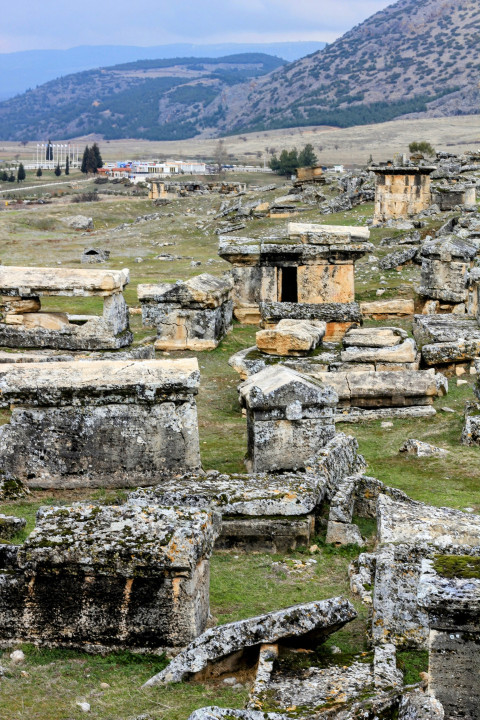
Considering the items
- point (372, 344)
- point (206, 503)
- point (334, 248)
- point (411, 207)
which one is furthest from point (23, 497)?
point (411, 207)

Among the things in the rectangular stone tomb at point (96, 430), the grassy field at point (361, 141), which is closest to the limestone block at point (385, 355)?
the rectangular stone tomb at point (96, 430)

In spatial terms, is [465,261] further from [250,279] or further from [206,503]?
[206,503]

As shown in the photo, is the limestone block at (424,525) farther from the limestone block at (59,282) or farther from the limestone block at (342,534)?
the limestone block at (59,282)

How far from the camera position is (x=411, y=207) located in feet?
107

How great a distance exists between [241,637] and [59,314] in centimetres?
1172

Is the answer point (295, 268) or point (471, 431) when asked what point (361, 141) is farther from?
point (471, 431)

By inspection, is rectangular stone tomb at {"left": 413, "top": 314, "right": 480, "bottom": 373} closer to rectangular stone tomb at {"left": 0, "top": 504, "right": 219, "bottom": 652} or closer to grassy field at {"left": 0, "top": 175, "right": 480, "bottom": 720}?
grassy field at {"left": 0, "top": 175, "right": 480, "bottom": 720}

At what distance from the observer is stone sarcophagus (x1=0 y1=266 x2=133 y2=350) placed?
15203 mm

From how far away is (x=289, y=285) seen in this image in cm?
2028

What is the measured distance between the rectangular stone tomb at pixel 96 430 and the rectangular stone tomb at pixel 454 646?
16.1 ft

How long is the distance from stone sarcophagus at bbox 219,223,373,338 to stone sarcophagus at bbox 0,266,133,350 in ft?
12.9

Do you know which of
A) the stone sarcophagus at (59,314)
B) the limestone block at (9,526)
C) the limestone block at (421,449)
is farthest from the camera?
the stone sarcophagus at (59,314)

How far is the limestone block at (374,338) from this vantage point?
14.3m

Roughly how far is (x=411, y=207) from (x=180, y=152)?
142 m
